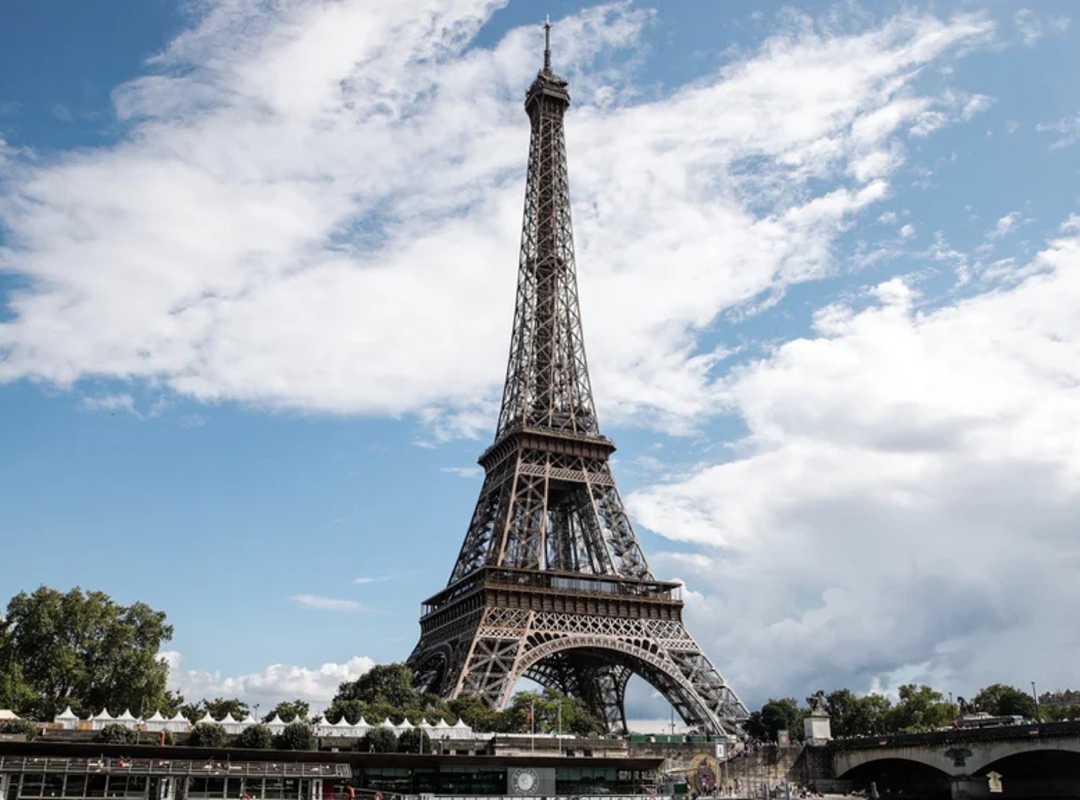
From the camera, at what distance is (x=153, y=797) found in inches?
2034

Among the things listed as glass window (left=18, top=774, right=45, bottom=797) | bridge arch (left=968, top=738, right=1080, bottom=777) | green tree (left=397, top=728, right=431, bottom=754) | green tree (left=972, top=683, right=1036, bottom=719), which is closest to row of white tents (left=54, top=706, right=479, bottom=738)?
green tree (left=397, top=728, right=431, bottom=754)

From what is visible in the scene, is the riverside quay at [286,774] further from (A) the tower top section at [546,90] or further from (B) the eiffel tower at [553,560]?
(A) the tower top section at [546,90]

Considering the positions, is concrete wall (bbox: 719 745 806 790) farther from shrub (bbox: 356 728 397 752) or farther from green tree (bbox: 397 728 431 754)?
shrub (bbox: 356 728 397 752)

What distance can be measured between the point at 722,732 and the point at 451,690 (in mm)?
22291

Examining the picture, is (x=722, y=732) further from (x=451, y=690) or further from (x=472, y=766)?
(x=472, y=766)

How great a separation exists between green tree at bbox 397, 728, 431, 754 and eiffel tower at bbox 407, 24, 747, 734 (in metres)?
17.3

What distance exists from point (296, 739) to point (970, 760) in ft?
152

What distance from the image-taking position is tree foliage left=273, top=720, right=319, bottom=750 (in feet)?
188

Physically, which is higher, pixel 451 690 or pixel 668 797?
pixel 451 690

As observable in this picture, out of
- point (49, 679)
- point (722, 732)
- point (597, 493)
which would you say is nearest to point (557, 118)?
point (597, 493)

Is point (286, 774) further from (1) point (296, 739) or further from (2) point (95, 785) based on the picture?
(2) point (95, 785)

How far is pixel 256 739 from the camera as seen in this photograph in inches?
2243

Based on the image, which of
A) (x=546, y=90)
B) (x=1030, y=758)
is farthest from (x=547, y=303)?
(x=1030, y=758)

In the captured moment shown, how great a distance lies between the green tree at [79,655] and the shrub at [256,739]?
22.1 m
